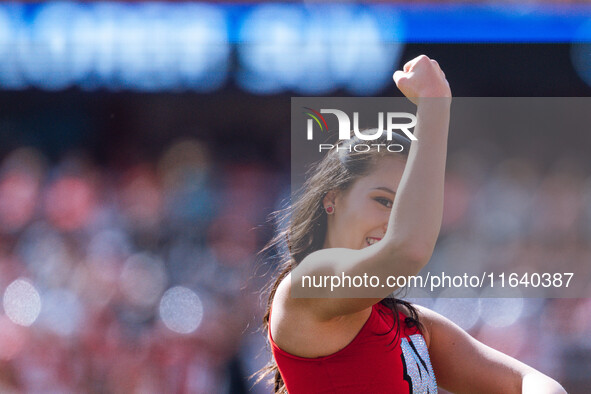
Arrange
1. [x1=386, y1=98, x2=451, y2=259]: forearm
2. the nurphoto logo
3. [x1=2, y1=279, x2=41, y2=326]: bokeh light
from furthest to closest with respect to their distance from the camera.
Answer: [x1=2, y1=279, x2=41, y2=326]: bokeh light → the nurphoto logo → [x1=386, y1=98, x2=451, y2=259]: forearm

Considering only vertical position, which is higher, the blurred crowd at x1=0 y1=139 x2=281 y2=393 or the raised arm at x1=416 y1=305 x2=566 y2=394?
the raised arm at x1=416 y1=305 x2=566 y2=394

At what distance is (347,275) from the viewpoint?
81cm

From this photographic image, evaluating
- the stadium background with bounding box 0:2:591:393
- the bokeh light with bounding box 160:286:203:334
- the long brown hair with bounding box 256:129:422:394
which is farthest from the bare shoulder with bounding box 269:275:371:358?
the bokeh light with bounding box 160:286:203:334

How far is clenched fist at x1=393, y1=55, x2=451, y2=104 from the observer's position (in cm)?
74

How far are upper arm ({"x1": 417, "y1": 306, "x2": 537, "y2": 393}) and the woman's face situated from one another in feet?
0.74

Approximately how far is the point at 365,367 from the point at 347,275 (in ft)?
0.70

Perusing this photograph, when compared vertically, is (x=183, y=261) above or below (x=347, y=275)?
below

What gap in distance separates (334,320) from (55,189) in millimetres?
3087

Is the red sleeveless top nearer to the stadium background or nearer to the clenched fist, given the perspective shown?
the clenched fist

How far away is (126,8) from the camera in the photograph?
3.01 meters

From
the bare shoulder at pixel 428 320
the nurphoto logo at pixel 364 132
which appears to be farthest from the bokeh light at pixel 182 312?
the bare shoulder at pixel 428 320

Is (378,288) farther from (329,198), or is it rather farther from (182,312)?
(182,312)

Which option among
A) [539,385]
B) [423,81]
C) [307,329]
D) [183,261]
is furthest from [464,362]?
[183,261]

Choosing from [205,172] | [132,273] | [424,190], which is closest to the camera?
[424,190]
